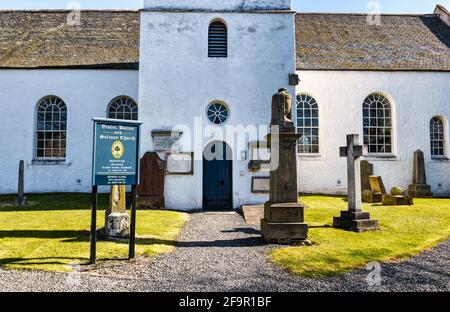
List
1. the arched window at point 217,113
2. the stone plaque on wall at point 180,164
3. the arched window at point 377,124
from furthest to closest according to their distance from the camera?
the arched window at point 377,124 < the arched window at point 217,113 < the stone plaque on wall at point 180,164

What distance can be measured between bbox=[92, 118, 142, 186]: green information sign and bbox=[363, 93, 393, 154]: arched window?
14.3 m

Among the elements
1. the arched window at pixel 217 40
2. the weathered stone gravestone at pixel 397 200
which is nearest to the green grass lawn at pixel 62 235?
the arched window at pixel 217 40

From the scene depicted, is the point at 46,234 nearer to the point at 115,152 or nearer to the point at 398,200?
the point at 115,152

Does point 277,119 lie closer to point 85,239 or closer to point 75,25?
point 85,239

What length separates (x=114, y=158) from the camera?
6.09 meters

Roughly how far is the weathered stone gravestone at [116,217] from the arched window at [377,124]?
45.2 feet

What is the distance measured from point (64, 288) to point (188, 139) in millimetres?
8532

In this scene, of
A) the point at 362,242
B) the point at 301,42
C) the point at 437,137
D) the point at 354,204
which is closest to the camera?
the point at 362,242

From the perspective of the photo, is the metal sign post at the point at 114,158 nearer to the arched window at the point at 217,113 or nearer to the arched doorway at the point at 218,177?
the arched doorway at the point at 218,177

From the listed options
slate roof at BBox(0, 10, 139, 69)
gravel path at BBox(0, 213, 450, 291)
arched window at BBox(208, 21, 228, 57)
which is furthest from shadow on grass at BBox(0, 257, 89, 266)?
slate roof at BBox(0, 10, 139, 69)

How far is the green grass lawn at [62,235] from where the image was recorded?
589 centimetres

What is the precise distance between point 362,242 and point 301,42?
1418 cm

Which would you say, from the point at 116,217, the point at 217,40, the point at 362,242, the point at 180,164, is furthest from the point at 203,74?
the point at 362,242

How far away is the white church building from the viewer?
41.8 ft
